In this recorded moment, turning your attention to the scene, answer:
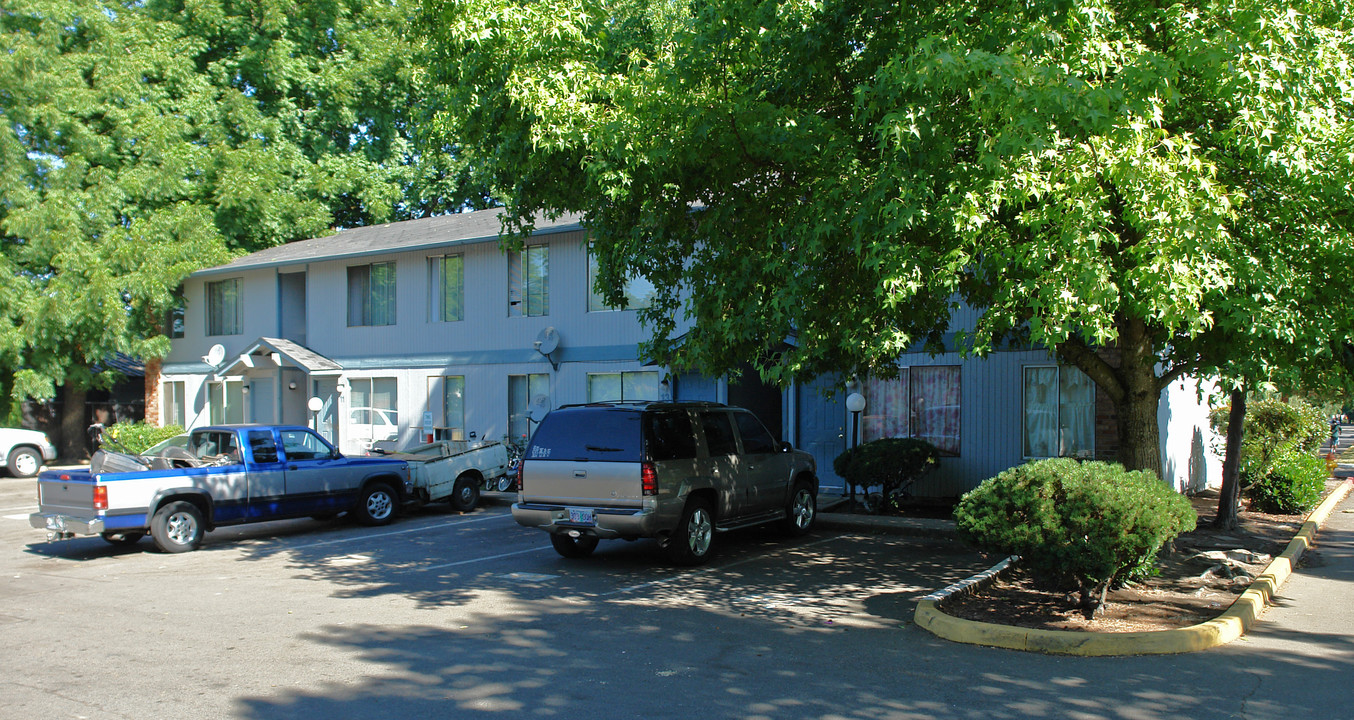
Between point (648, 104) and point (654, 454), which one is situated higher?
point (648, 104)

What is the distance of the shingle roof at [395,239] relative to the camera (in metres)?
21.2

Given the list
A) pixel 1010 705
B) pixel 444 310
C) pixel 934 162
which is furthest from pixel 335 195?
pixel 1010 705

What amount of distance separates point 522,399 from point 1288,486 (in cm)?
1430

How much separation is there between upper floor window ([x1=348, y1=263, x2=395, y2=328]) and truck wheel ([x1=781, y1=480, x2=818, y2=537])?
14.0 m

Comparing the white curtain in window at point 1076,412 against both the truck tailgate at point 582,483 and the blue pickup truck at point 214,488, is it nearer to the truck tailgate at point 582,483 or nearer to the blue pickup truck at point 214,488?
the truck tailgate at point 582,483

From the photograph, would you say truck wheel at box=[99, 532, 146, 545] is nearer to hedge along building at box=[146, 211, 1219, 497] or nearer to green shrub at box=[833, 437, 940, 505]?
hedge along building at box=[146, 211, 1219, 497]

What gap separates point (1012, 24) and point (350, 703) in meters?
7.10

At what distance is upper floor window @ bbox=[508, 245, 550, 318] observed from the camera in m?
20.6

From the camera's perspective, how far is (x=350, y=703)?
6016mm

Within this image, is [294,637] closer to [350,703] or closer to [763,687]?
[350,703]

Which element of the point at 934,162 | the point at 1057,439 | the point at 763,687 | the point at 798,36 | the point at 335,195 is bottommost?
the point at 763,687

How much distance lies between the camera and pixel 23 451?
23422 mm

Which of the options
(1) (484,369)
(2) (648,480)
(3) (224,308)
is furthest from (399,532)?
(3) (224,308)

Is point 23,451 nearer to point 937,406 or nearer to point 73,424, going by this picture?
point 73,424
